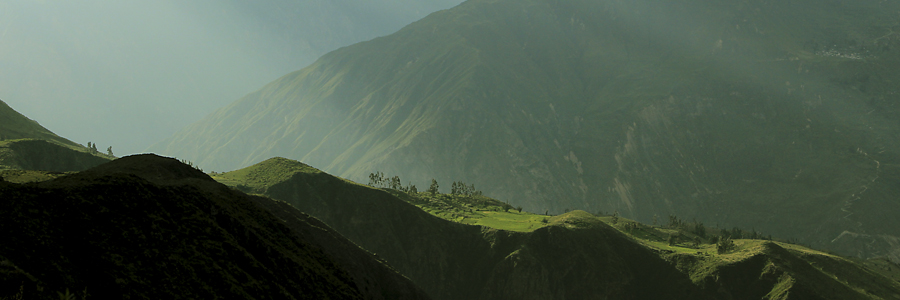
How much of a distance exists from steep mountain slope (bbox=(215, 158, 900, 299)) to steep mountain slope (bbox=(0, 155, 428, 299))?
61.8m

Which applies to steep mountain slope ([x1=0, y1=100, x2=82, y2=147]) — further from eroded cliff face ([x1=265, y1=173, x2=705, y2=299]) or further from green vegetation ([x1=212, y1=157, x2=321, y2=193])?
eroded cliff face ([x1=265, y1=173, x2=705, y2=299])

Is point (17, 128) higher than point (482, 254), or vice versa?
point (17, 128)

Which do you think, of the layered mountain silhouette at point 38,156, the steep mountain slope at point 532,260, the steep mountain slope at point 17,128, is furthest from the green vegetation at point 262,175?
the steep mountain slope at point 17,128

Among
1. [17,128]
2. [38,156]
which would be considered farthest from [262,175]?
[17,128]

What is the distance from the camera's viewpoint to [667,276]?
13812 cm

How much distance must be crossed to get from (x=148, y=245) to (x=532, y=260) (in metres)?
105

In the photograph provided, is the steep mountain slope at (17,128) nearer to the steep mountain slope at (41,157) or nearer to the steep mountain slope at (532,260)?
the steep mountain slope at (41,157)

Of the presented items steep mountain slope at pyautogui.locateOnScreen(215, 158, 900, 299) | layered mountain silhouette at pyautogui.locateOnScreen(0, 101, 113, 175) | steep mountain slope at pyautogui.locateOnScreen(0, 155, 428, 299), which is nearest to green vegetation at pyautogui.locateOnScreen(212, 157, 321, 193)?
steep mountain slope at pyautogui.locateOnScreen(215, 158, 900, 299)

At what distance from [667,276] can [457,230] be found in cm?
5406

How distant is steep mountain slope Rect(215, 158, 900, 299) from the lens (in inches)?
5167

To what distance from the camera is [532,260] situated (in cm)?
13612

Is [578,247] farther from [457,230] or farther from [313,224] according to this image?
[313,224]

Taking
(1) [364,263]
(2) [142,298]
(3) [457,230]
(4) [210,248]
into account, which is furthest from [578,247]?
(2) [142,298]

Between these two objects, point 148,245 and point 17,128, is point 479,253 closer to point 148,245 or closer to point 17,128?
point 148,245
